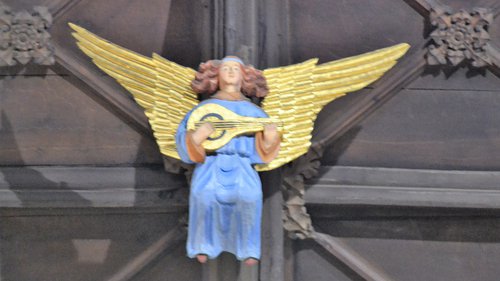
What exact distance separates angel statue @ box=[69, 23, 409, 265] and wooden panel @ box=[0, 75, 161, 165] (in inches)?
9.3

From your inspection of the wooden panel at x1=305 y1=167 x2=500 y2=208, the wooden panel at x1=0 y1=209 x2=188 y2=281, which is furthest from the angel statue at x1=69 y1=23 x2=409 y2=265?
the wooden panel at x1=0 y1=209 x2=188 y2=281

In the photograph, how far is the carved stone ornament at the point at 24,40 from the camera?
4.04 meters

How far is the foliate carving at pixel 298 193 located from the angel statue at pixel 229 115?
0.18m

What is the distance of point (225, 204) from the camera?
11.8ft

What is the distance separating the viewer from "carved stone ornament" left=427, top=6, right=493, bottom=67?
4.08 m

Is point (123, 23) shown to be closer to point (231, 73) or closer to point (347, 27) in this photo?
point (231, 73)

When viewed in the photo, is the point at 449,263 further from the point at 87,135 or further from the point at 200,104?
the point at 87,135

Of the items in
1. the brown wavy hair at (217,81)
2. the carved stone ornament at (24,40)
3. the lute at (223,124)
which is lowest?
the lute at (223,124)

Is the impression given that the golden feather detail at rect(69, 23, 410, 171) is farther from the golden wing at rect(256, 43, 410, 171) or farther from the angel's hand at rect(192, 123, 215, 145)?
the angel's hand at rect(192, 123, 215, 145)

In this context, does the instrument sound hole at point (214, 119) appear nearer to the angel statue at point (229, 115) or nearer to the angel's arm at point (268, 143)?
the angel statue at point (229, 115)

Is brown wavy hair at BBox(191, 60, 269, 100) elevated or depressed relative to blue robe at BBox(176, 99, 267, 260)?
elevated

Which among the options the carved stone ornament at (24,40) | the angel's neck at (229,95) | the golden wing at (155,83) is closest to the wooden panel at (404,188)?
the angel's neck at (229,95)

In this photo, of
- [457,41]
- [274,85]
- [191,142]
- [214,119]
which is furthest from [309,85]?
[457,41]

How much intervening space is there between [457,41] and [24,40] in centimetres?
171
